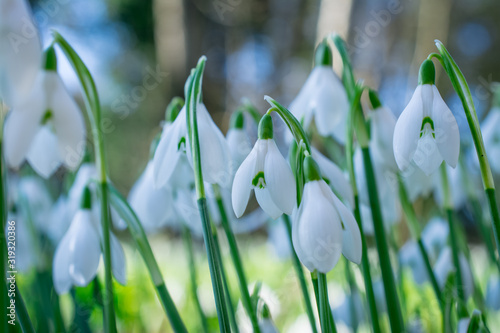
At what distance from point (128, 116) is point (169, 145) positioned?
8674 mm

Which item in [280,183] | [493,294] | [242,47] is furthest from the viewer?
[242,47]

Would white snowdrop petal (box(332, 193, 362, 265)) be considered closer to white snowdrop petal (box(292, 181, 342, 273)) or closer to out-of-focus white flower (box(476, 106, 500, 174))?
white snowdrop petal (box(292, 181, 342, 273))

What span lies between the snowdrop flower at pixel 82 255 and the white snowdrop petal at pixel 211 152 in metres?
0.25

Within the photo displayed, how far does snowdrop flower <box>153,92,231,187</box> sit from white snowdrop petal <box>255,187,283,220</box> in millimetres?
68

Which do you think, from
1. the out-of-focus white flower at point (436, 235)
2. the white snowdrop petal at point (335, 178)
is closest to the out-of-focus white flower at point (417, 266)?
the out-of-focus white flower at point (436, 235)

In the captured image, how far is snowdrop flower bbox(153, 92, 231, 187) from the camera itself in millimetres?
672

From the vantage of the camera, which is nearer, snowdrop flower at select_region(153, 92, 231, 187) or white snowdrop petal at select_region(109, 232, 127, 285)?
snowdrop flower at select_region(153, 92, 231, 187)

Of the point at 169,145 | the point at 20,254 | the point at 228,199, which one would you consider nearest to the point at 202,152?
the point at 169,145

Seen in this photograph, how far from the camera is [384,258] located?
2.48 feet

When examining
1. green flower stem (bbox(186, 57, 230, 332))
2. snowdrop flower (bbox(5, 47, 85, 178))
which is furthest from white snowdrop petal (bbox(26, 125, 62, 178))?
green flower stem (bbox(186, 57, 230, 332))

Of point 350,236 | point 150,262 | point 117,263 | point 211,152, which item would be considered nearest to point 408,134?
point 350,236

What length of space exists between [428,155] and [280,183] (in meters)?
0.22

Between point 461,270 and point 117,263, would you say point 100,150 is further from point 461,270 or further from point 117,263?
point 461,270

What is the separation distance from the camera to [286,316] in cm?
181
